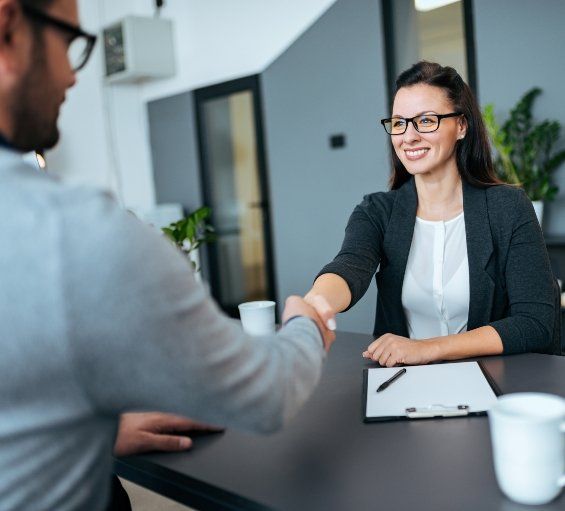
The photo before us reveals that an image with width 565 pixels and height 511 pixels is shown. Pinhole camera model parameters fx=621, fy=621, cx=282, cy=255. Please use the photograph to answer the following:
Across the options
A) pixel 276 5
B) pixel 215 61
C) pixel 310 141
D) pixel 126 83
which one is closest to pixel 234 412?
pixel 310 141

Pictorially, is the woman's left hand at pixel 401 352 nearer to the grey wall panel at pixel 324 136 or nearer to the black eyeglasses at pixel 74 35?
the black eyeglasses at pixel 74 35

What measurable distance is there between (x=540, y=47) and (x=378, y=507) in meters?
3.39

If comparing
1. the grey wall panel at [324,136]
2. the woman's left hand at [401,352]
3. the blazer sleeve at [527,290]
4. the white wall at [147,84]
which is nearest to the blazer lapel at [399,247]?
the blazer sleeve at [527,290]

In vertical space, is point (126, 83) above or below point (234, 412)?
above

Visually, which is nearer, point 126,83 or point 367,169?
point 367,169

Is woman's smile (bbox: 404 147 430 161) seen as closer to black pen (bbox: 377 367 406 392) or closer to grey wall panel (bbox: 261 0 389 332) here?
black pen (bbox: 377 367 406 392)

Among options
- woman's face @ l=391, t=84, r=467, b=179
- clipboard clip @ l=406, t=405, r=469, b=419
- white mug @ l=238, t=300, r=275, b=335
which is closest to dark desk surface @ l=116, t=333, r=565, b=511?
clipboard clip @ l=406, t=405, r=469, b=419

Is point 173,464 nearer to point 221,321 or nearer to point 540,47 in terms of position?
point 221,321

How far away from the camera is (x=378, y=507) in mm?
735

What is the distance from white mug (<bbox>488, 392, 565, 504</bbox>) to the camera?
0.70m

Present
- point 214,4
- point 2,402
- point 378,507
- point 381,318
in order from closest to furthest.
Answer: point 2,402, point 378,507, point 381,318, point 214,4

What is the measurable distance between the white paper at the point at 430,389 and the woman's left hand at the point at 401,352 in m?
0.04

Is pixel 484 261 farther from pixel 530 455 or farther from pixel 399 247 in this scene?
pixel 530 455

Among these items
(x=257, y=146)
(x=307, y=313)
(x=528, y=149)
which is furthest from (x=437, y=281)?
(x=257, y=146)
